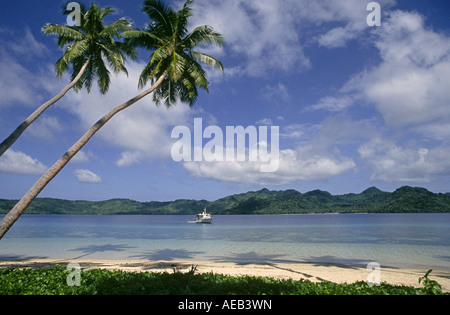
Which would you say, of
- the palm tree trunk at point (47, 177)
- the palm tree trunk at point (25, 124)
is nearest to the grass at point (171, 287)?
the palm tree trunk at point (47, 177)

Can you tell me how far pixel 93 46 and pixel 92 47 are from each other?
0.10m

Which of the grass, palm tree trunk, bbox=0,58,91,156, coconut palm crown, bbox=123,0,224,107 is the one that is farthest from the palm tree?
the grass

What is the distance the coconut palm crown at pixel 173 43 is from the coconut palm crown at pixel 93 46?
0.79 meters

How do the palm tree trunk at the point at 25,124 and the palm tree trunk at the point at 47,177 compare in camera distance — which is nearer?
the palm tree trunk at the point at 47,177

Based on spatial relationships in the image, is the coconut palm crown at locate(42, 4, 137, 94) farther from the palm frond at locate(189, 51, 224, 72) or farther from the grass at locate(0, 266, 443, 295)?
the grass at locate(0, 266, 443, 295)

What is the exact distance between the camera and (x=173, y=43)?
1314 cm

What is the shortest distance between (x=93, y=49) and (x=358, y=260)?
2161 cm

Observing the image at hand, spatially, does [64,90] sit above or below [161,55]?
below

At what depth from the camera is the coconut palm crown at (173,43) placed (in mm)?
12656

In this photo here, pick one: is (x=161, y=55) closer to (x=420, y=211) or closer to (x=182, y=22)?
(x=182, y=22)

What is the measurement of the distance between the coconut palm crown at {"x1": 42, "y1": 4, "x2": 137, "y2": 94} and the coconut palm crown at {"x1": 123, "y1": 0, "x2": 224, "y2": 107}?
787 millimetres

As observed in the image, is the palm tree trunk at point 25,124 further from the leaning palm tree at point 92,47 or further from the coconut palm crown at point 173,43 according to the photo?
the coconut palm crown at point 173,43
